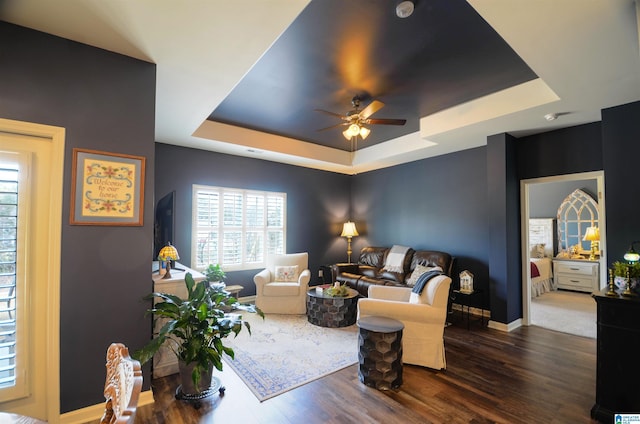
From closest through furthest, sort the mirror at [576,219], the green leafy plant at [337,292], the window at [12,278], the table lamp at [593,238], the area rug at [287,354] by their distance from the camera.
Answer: the window at [12,278] → the area rug at [287,354] → the green leafy plant at [337,292] → the table lamp at [593,238] → the mirror at [576,219]

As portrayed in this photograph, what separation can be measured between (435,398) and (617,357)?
4.42 feet

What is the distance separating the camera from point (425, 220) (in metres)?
5.59

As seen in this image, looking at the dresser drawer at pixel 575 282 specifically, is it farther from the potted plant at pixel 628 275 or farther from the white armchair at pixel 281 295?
the white armchair at pixel 281 295

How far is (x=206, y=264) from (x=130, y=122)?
3.21 meters

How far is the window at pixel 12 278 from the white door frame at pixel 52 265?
0.11 m

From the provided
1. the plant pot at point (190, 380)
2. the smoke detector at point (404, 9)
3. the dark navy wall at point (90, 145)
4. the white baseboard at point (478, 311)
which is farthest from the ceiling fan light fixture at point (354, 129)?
the white baseboard at point (478, 311)

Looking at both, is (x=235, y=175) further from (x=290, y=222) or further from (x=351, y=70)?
(x=351, y=70)

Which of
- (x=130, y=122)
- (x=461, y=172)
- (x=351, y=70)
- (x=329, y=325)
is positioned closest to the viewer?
(x=130, y=122)

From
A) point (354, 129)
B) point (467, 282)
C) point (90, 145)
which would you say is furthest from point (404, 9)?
point (467, 282)

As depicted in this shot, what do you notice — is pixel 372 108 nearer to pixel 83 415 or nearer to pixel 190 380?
pixel 190 380

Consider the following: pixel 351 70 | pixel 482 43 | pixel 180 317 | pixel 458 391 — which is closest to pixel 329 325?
pixel 458 391

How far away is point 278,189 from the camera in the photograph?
5949mm

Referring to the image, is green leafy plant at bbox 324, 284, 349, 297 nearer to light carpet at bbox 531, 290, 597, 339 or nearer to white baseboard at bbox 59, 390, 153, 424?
white baseboard at bbox 59, 390, 153, 424

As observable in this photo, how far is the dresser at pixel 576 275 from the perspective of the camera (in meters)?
5.86
